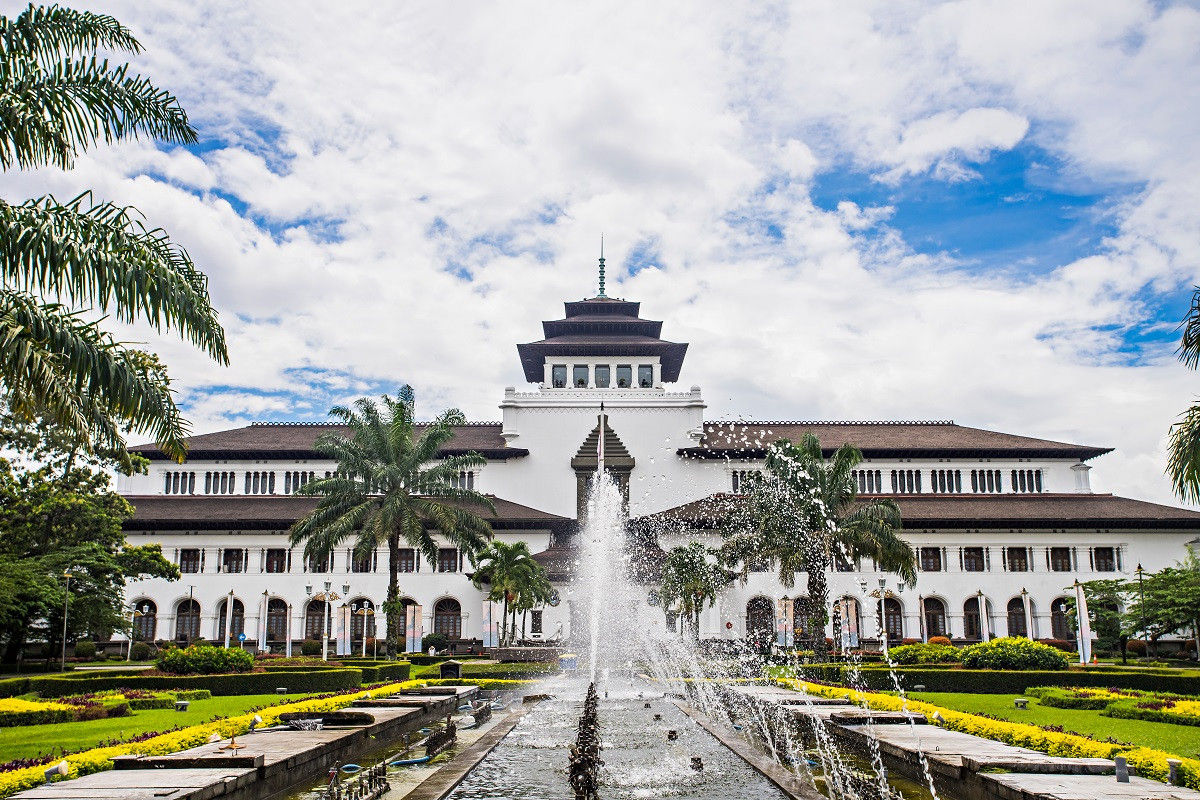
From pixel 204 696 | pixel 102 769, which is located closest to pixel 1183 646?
pixel 204 696

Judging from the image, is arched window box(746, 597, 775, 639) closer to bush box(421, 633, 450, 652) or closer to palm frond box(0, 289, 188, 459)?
bush box(421, 633, 450, 652)

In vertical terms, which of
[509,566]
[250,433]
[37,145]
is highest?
[250,433]

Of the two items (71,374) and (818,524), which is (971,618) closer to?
(818,524)

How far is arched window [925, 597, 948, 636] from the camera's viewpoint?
1860 inches

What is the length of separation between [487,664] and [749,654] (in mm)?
12013

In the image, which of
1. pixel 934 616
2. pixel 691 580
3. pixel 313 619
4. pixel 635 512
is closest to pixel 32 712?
pixel 691 580

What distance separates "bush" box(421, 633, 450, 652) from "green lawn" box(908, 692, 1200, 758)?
2495cm

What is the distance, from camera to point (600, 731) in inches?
617

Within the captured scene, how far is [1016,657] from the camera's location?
2511cm

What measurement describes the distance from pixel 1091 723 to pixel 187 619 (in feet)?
137

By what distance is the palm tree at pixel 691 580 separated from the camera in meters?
42.4

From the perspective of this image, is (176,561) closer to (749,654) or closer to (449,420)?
(449,420)

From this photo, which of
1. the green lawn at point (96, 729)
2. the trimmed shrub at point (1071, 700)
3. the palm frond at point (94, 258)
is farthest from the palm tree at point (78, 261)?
the trimmed shrub at point (1071, 700)

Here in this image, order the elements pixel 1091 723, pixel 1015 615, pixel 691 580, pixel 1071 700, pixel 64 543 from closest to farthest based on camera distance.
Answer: pixel 1091 723 < pixel 1071 700 < pixel 64 543 < pixel 691 580 < pixel 1015 615
